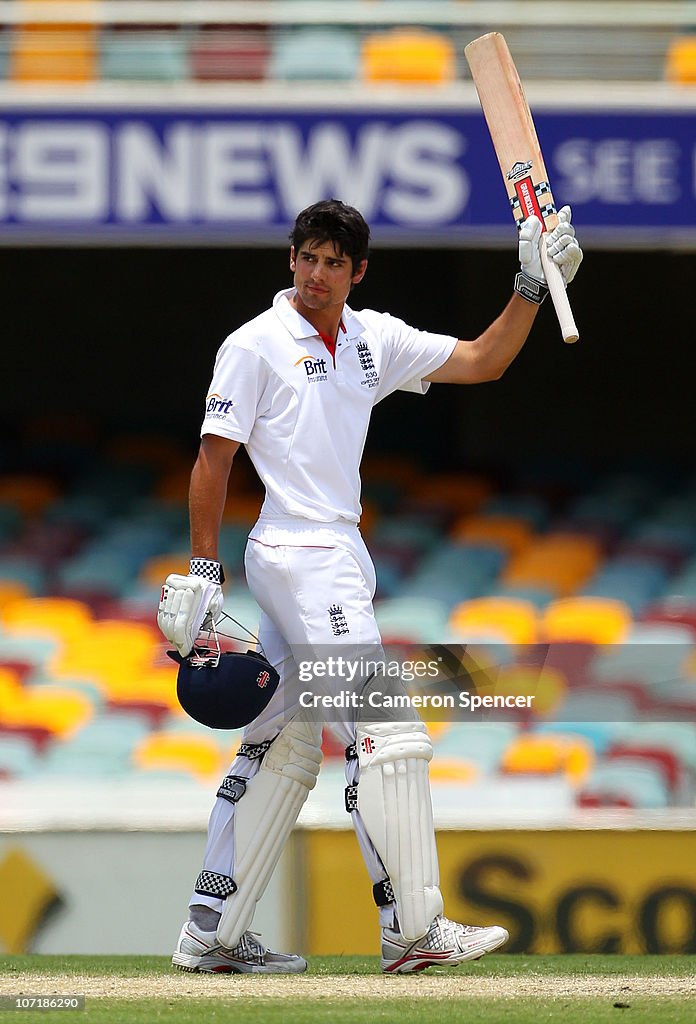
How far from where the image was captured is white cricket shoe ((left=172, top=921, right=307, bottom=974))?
11.3 feet

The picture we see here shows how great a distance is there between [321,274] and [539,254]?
44 cm

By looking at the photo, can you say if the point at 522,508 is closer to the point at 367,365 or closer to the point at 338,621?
the point at 367,365

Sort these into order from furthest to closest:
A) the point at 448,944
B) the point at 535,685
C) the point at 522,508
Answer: the point at 522,508 → the point at 535,685 → the point at 448,944

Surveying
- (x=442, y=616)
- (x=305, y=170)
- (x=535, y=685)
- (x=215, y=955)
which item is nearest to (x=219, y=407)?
(x=215, y=955)

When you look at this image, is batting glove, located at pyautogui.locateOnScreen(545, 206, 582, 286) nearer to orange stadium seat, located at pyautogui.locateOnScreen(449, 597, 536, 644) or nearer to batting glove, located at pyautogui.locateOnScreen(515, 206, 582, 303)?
batting glove, located at pyautogui.locateOnScreen(515, 206, 582, 303)

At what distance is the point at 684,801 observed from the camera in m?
4.56

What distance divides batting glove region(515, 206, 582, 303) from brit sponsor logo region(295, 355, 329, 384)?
1.42ft

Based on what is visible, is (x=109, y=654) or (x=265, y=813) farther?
(x=109, y=654)

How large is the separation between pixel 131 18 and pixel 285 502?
321 cm

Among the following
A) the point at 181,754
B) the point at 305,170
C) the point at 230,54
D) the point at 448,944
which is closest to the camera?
the point at 448,944

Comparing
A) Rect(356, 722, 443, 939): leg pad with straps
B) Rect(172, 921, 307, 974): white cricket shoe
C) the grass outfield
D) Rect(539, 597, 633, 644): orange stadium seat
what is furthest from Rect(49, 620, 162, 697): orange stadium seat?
Rect(356, 722, 443, 939): leg pad with straps

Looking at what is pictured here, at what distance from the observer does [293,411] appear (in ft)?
A: 11.3

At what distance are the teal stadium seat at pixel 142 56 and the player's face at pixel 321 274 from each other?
104 inches

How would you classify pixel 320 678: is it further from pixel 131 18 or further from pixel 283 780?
pixel 131 18
